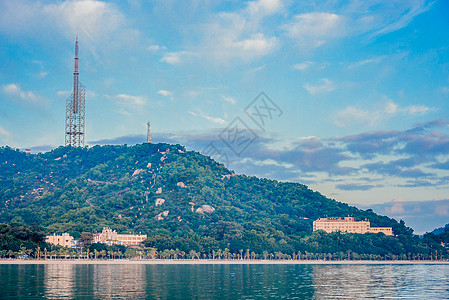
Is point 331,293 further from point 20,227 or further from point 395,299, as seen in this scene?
point 20,227

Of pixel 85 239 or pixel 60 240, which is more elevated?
pixel 85 239

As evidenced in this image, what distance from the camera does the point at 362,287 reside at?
83.6m

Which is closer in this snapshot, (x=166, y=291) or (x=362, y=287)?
(x=166, y=291)

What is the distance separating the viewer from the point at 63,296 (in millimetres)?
64250

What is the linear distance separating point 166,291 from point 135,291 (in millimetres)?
4200

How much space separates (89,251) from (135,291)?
110510 mm

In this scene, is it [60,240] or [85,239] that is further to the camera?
A: [60,240]

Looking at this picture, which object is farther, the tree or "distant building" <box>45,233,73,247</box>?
"distant building" <box>45,233,73,247</box>

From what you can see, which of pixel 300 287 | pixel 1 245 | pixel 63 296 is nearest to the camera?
pixel 63 296

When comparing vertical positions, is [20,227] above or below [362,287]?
above

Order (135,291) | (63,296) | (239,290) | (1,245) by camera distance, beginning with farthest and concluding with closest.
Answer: (1,245), (239,290), (135,291), (63,296)

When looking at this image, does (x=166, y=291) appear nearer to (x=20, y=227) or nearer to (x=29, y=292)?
(x=29, y=292)

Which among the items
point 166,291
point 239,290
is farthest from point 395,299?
point 166,291

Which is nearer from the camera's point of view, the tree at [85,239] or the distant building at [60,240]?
the tree at [85,239]
